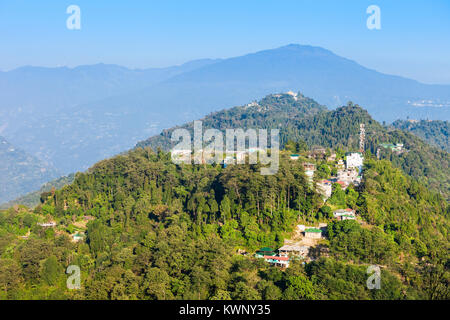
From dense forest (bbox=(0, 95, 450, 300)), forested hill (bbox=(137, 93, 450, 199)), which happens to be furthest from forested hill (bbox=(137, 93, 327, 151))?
dense forest (bbox=(0, 95, 450, 300))

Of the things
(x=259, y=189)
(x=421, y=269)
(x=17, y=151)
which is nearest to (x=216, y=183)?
(x=259, y=189)

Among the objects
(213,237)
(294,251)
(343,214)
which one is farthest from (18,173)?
(294,251)

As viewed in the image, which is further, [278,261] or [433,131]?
[433,131]

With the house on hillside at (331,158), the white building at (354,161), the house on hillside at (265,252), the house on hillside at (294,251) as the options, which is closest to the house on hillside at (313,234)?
the house on hillside at (294,251)

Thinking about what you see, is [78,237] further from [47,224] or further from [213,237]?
[213,237]

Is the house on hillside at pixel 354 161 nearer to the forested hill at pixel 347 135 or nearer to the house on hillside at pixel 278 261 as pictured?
the forested hill at pixel 347 135

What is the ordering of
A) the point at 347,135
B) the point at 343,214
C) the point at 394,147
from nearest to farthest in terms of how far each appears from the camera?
the point at 343,214
the point at 394,147
the point at 347,135

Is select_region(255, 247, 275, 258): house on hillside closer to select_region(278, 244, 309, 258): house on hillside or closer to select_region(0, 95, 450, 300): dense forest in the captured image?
select_region(0, 95, 450, 300): dense forest
